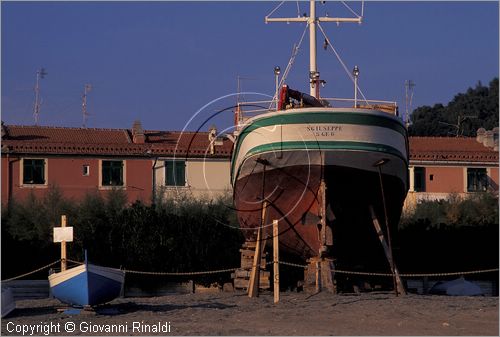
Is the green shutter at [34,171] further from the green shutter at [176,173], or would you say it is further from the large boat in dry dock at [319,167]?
the large boat in dry dock at [319,167]

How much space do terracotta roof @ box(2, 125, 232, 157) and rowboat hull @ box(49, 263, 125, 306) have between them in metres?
21.8

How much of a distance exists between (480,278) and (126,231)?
10471 millimetres

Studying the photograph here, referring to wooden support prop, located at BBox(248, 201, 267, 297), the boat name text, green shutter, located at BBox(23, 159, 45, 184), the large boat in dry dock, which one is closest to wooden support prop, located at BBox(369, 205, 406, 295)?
the large boat in dry dock

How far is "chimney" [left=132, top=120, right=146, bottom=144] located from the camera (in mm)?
43719

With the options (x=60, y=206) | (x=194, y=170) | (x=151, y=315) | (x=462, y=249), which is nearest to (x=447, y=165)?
(x=194, y=170)

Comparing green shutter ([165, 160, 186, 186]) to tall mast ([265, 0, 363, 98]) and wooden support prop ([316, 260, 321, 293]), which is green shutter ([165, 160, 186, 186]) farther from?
wooden support prop ([316, 260, 321, 293])

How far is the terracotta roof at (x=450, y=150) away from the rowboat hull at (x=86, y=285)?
94.0 ft

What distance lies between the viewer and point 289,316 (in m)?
15.2

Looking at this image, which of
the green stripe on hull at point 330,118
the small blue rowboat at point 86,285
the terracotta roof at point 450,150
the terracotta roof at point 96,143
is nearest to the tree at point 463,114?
the terracotta roof at point 450,150

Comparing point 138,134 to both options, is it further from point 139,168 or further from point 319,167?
point 319,167

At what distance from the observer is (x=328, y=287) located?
19312 millimetres

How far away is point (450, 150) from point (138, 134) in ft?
48.1

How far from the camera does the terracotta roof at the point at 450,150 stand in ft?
143

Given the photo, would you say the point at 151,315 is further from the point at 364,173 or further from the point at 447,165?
the point at 447,165
